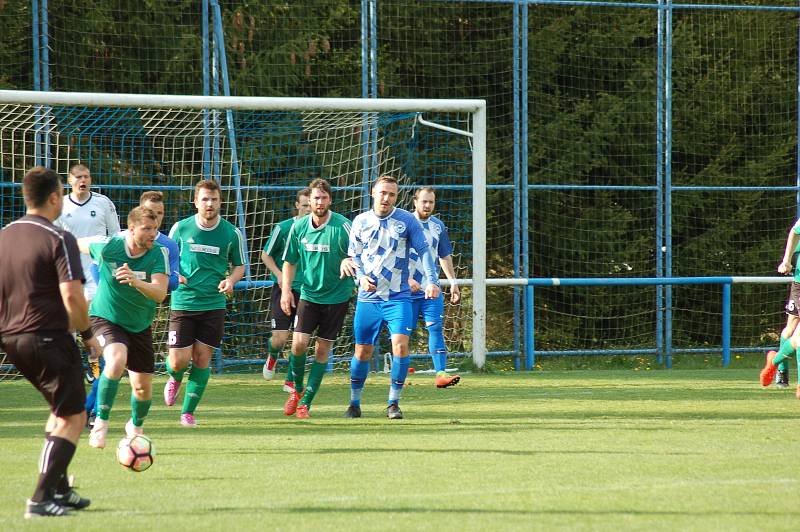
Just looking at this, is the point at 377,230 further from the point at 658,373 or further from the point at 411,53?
the point at 411,53

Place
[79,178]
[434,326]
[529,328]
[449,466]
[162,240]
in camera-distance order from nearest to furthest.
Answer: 1. [449,466]
2. [162,240]
3. [79,178]
4. [434,326]
5. [529,328]

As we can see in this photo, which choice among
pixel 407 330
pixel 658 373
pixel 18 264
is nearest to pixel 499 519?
pixel 18 264

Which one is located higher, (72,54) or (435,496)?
(72,54)

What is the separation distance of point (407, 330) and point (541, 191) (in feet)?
28.6

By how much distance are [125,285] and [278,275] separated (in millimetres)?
3683

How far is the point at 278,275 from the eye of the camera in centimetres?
1120

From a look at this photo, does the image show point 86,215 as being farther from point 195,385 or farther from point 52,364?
point 52,364

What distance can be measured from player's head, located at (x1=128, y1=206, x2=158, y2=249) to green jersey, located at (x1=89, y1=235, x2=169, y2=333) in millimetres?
178

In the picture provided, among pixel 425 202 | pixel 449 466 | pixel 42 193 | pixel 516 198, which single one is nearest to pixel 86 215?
pixel 425 202

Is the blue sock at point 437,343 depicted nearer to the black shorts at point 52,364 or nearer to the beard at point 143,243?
the beard at point 143,243

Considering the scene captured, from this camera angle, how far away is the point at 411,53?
59.3 feet

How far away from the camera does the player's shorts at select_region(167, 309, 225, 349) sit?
9.13 metres

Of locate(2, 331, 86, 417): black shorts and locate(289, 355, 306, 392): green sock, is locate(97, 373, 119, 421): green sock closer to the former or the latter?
locate(2, 331, 86, 417): black shorts

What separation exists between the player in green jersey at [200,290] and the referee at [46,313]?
3521 mm
